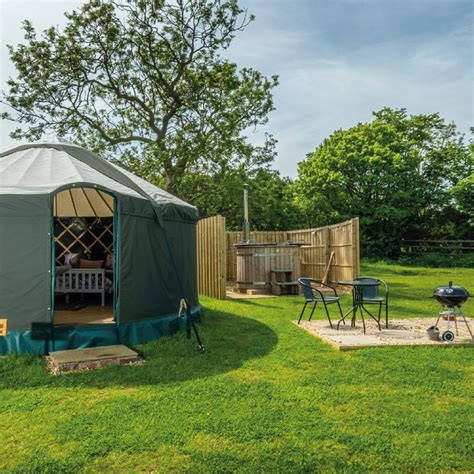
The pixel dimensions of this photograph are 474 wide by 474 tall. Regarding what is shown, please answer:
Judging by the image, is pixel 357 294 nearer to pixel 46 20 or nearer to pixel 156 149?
pixel 156 149

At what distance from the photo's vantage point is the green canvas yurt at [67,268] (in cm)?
430

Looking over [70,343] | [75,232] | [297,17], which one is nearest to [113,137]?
[75,232]

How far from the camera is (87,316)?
214 inches

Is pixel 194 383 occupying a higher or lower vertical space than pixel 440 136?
lower

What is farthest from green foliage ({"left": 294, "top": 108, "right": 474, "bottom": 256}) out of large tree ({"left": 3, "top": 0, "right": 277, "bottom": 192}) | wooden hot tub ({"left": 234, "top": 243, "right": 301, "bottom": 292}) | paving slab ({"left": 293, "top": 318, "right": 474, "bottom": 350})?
paving slab ({"left": 293, "top": 318, "right": 474, "bottom": 350})

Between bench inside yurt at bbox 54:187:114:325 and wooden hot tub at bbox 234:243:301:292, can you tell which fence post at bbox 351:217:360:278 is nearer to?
wooden hot tub at bbox 234:243:301:292

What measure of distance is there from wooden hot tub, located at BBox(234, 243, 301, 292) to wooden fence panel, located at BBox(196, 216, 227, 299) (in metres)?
0.78

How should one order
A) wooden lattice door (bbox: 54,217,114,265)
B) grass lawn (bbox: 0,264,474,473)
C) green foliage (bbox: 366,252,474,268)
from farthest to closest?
green foliage (bbox: 366,252,474,268)
wooden lattice door (bbox: 54,217,114,265)
grass lawn (bbox: 0,264,474,473)

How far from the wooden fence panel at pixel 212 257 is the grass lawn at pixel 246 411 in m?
3.88

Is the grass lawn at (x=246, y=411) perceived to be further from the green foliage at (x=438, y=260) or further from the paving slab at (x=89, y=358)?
the green foliage at (x=438, y=260)

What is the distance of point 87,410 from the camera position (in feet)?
9.52

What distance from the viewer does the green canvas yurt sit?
14.1ft

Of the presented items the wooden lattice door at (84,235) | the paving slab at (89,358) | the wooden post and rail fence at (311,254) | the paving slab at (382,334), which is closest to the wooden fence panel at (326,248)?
the wooden post and rail fence at (311,254)

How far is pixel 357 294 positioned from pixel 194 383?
2726mm
